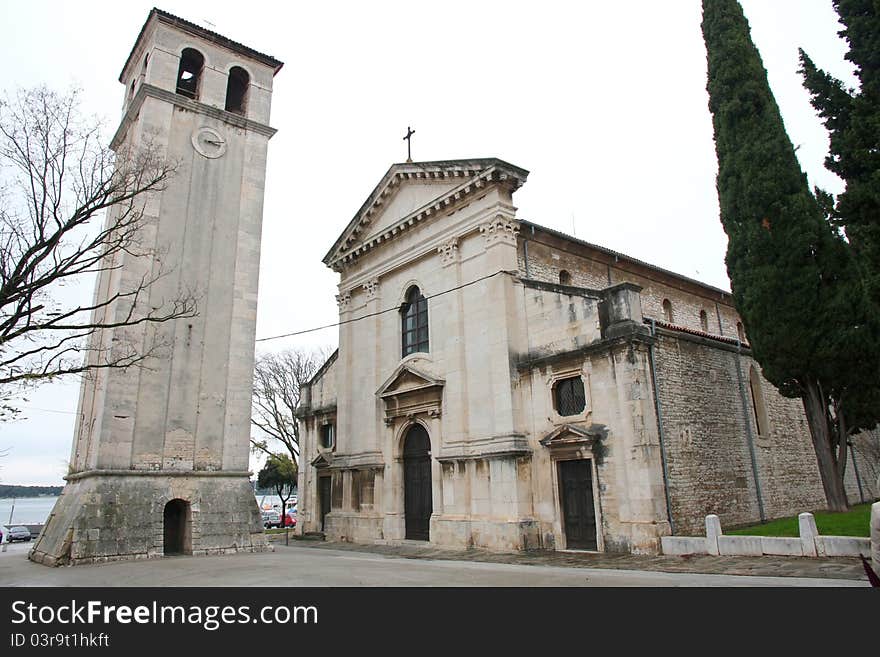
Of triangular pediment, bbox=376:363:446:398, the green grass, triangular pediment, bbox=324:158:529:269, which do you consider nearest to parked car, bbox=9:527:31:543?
triangular pediment, bbox=324:158:529:269

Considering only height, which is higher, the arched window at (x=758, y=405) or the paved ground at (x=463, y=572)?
the arched window at (x=758, y=405)

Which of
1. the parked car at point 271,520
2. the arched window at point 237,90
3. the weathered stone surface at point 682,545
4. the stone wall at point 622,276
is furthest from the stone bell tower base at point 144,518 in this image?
the parked car at point 271,520

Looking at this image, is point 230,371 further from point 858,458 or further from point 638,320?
point 858,458

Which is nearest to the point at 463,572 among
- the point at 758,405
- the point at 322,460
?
the point at 758,405

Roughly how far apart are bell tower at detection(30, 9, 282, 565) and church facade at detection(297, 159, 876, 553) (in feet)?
18.6

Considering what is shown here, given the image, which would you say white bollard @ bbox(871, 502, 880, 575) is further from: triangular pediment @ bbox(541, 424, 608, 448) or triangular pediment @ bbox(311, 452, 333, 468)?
triangular pediment @ bbox(311, 452, 333, 468)

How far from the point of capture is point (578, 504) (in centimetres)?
1658

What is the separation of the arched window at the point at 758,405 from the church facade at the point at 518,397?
0.06 metres

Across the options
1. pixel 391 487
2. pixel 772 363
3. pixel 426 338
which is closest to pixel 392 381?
pixel 426 338

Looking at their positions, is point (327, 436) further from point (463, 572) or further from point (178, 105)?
point (463, 572)

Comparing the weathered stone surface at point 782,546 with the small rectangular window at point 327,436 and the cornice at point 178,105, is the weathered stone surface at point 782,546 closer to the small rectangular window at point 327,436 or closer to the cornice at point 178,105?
the small rectangular window at point 327,436

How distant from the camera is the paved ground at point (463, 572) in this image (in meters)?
10.4

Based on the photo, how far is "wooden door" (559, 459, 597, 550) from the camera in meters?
16.2

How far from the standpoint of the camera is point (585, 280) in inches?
873
